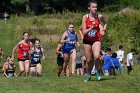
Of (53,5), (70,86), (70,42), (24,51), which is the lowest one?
(70,86)

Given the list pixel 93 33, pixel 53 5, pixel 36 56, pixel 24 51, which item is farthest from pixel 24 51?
pixel 53 5

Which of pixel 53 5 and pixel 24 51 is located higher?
pixel 53 5

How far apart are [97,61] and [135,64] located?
15.0 m

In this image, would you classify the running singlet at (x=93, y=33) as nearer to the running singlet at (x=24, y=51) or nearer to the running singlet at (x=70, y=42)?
the running singlet at (x=70, y=42)

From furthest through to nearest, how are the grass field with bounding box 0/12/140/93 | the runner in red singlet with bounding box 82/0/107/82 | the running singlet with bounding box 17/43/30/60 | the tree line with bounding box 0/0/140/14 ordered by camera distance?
1. the tree line with bounding box 0/0/140/14
2. the running singlet with bounding box 17/43/30/60
3. the runner in red singlet with bounding box 82/0/107/82
4. the grass field with bounding box 0/12/140/93

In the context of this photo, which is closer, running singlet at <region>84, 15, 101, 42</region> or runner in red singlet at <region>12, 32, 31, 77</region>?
running singlet at <region>84, 15, 101, 42</region>

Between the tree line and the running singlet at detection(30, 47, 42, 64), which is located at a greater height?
the tree line

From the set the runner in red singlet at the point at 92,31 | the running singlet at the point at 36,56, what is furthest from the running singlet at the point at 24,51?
the runner in red singlet at the point at 92,31

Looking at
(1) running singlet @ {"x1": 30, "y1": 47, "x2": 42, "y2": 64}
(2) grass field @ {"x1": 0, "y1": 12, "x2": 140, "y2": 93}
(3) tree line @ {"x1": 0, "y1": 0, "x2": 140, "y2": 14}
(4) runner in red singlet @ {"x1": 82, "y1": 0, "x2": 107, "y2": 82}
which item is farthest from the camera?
(3) tree line @ {"x1": 0, "y1": 0, "x2": 140, "y2": 14}

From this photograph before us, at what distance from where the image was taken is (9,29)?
46656 millimetres

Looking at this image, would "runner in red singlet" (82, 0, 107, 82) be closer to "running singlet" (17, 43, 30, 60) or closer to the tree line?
"running singlet" (17, 43, 30, 60)

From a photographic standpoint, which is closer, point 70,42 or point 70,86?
point 70,86

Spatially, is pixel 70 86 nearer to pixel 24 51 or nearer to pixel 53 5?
pixel 24 51

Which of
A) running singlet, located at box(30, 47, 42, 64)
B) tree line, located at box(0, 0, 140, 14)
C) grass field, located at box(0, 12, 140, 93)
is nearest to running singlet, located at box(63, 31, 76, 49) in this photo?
running singlet, located at box(30, 47, 42, 64)
